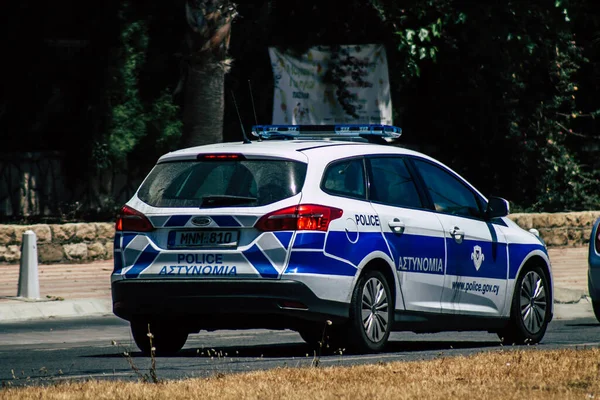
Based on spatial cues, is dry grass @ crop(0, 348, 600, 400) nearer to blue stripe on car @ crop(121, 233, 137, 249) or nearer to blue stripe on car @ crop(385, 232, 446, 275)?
blue stripe on car @ crop(385, 232, 446, 275)

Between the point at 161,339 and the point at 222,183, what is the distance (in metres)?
1.44

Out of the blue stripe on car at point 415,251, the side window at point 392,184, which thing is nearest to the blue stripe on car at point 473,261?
the blue stripe on car at point 415,251

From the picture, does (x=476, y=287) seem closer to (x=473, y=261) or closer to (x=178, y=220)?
(x=473, y=261)

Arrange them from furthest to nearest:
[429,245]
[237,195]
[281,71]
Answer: [281,71] → [429,245] → [237,195]

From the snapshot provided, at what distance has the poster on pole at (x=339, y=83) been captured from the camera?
2456 cm

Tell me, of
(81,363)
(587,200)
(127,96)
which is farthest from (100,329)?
(587,200)

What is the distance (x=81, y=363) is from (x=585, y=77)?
69.0 ft

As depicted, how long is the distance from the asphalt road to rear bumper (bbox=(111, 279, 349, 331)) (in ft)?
0.93

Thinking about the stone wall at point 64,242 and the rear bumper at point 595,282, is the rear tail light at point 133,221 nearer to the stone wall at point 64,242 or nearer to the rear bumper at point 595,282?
the rear bumper at point 595,282

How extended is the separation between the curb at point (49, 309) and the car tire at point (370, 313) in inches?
202

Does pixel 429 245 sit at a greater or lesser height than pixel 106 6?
lesser

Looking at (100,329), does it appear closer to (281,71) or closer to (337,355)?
(337,355)

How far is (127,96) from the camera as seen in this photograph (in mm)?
23141

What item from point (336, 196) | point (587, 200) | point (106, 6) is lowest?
point (587, 200)
